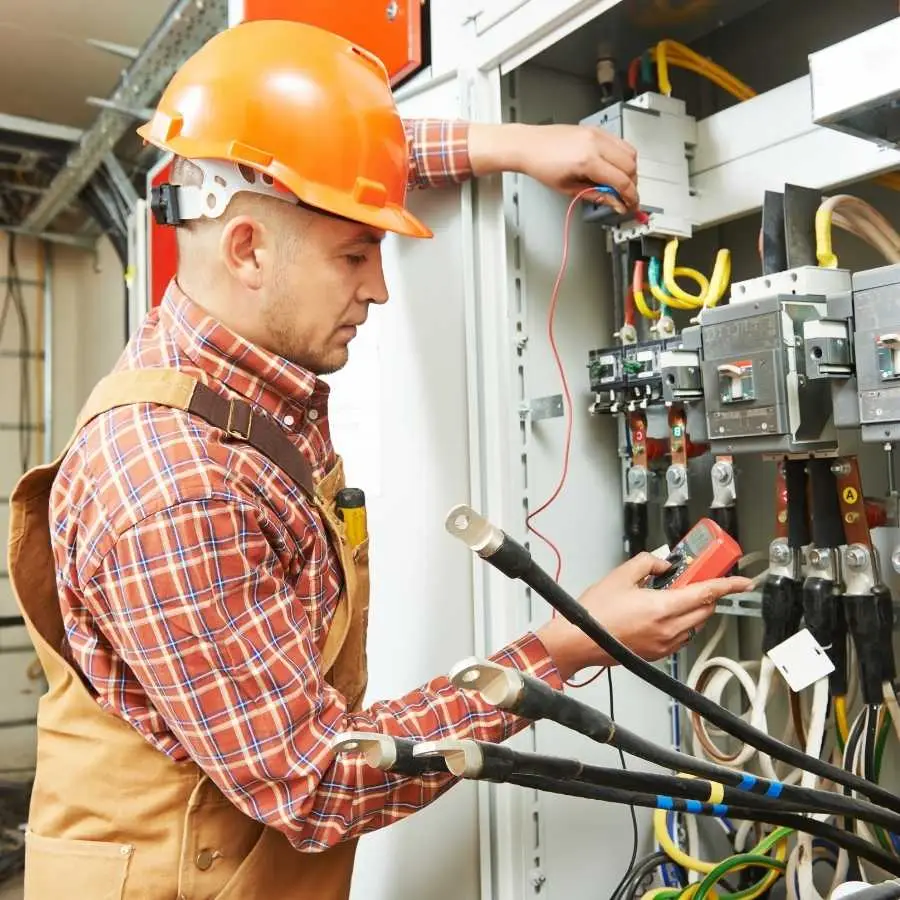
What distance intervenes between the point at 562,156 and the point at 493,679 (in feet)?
2.28

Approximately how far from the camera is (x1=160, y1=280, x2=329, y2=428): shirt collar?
2.82 feet

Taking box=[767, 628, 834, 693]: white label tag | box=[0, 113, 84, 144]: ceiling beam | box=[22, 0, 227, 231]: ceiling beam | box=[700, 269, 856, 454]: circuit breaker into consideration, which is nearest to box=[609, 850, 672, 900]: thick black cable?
box=[767, 628, 834, 693]: white label tag

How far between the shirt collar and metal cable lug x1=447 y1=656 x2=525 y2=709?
0.47m

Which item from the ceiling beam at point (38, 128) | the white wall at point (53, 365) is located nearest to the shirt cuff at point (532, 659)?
the ceiling beam at point (38, 128)

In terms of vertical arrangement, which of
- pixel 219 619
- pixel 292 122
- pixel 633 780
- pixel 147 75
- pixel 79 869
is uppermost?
pixel 147 75

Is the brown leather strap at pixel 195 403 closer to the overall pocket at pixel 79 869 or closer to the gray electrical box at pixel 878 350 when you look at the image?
the overall pocket at pixel 79 869

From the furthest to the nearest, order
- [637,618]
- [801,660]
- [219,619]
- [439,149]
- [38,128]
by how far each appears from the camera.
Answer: [38,128] → [439,149] → [801,660] → [637,618] → [219,619]

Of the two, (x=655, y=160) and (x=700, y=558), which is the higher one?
(x=655, y=160)

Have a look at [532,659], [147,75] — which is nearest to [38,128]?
[147,75]

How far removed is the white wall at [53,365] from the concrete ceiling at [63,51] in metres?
0.74

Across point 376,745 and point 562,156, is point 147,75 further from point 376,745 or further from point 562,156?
point 376,745

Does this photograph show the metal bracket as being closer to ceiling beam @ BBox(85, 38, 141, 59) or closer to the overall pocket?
the overall pocket

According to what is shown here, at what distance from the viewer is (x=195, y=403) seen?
2.61 ft

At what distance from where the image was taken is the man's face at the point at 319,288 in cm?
85
